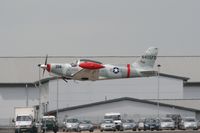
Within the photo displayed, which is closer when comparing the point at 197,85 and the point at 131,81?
the point at 131,81

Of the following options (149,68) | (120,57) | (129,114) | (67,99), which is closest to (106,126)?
(149,68)

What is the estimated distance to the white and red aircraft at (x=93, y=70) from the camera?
202ft

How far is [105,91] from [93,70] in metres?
43.8

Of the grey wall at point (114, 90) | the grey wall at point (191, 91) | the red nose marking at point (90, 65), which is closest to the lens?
the red nose marking at point (90, 65)

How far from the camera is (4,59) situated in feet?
393

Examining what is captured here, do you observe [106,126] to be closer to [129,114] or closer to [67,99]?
[129,114]

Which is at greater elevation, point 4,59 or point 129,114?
point 4,59

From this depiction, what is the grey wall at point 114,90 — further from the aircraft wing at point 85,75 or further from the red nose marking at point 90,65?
the red nose marking at point 90,65

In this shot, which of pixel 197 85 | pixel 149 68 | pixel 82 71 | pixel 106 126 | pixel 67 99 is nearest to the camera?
pixel 82 71

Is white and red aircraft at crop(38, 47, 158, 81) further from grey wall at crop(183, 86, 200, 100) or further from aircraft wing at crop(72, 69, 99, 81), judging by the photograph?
grey wall at crop(183, 86, 200, 100)

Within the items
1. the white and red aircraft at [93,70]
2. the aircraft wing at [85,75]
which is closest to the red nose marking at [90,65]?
the white and red aircraft at [93,70]

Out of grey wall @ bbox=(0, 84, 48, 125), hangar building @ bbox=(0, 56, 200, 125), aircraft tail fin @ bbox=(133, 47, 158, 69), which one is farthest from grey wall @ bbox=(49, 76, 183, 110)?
aircraft tail fin @ bbox=(133, 47, 158, 69)

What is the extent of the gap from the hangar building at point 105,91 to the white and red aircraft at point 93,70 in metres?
21.6

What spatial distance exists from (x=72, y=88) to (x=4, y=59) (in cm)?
2018
